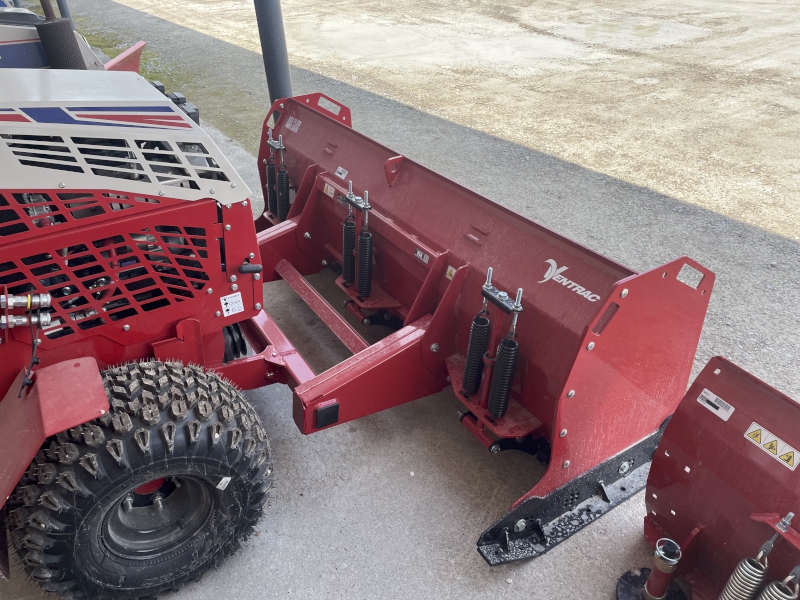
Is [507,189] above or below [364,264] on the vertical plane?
below

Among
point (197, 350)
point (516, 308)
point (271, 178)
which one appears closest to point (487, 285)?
point (516, 308)

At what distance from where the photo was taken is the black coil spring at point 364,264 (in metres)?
3.04

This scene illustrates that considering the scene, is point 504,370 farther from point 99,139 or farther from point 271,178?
point 271,178

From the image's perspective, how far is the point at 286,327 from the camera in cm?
369

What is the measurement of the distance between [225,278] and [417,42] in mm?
9458


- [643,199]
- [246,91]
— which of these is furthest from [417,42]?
[643,199]

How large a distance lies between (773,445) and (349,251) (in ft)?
6.69

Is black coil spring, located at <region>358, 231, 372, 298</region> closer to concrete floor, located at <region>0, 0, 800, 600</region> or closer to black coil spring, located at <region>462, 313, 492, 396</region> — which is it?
concrete floor, located at <region>0, 0, 800, 600</region>

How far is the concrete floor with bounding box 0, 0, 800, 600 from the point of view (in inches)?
94.6

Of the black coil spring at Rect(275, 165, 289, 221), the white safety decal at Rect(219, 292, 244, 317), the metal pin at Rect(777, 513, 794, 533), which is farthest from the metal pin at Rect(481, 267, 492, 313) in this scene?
the black coil spring at Rect(275, 165, 289, 221)

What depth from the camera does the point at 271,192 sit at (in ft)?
13.1

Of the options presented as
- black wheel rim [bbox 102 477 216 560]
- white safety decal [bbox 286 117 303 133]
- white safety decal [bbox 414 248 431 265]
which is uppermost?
white safety decal [bbox 286 117 303 133]

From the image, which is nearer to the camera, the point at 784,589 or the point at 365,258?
the point at 784,589

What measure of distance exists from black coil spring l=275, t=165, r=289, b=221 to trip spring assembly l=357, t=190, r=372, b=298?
2.85 ft
